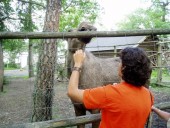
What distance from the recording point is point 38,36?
3.09 metres

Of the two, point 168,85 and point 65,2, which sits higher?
point 65,2

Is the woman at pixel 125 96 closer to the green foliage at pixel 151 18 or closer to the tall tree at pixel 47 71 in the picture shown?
the tall tree at pixel 47 71

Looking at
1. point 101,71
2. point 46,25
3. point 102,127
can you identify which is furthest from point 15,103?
point 102,127

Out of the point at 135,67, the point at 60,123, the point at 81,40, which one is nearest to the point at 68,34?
the point at 81,40

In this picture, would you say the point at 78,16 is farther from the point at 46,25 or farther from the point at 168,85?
the point at 46,25

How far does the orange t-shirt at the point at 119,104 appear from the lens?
7.66 feet

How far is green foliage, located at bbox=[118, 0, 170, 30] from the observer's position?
4184 cm

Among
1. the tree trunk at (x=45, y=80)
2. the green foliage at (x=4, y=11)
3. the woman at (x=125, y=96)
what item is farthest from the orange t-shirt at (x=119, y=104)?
the green foliage at (x=4, y=11)

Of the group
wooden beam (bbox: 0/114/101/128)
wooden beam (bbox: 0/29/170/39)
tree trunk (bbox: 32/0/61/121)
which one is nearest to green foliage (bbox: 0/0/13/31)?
tree trunk (bbox: 32/0/61/121)

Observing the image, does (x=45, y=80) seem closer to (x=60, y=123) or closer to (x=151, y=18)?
(x=60, y=123)

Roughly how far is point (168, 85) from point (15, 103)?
22.3 ft

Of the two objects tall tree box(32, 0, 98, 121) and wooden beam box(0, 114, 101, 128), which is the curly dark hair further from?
tall tree box(32, 0, 98, 121)

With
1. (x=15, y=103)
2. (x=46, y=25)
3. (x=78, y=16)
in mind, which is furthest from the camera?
(x=78, y=16)

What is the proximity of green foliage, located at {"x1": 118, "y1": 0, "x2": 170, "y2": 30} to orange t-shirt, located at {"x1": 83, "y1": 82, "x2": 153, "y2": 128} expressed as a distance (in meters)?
37.7
